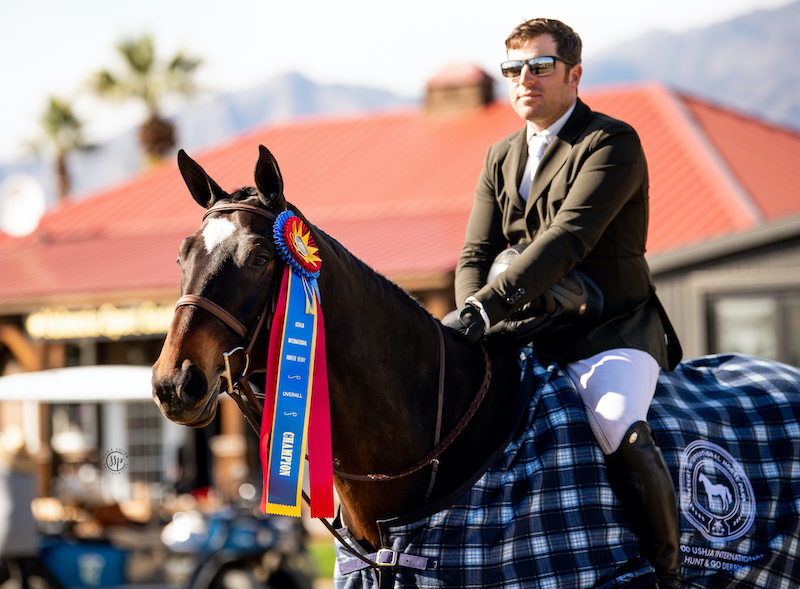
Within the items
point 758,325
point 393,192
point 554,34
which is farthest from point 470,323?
point 393,192

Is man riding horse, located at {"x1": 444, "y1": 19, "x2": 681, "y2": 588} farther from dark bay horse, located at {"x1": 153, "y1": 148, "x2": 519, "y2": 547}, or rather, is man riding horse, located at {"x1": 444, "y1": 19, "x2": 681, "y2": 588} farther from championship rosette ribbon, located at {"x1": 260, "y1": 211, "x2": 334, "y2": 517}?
championship rosette ribbon, located at {"x1": 260, "y1": 211, "x2": 334, "y2": 517}

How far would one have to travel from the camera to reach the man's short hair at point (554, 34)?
3195 mm

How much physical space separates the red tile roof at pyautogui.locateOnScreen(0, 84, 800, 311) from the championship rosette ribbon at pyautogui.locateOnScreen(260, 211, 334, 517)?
9809 mm

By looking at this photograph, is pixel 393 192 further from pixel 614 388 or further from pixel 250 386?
pixel 250 386

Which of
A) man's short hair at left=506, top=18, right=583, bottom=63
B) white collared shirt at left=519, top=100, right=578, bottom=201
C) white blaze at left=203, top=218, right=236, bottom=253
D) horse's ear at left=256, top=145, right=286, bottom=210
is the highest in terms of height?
man's short hair at left=506, top=18, right=583, bottom=63

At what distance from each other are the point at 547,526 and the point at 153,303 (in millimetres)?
12014

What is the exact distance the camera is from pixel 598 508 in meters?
2.85

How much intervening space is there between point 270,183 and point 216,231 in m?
0.25

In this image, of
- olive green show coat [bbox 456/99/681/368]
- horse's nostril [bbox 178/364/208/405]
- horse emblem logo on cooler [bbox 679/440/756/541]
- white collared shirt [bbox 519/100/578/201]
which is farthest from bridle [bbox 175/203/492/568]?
horse emblem logo on cooler [bbox 679/440/756/541]

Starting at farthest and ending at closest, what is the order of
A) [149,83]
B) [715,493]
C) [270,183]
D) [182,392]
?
[149,83] < [715,493] < [270,183] < [182,392]

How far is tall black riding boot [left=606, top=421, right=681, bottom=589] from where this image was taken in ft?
9.42

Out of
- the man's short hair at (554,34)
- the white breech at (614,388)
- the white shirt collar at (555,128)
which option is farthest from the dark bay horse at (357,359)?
the man's short hair at (554,34)

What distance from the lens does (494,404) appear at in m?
2.98

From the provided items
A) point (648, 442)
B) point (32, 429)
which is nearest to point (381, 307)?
point (648, 442)
